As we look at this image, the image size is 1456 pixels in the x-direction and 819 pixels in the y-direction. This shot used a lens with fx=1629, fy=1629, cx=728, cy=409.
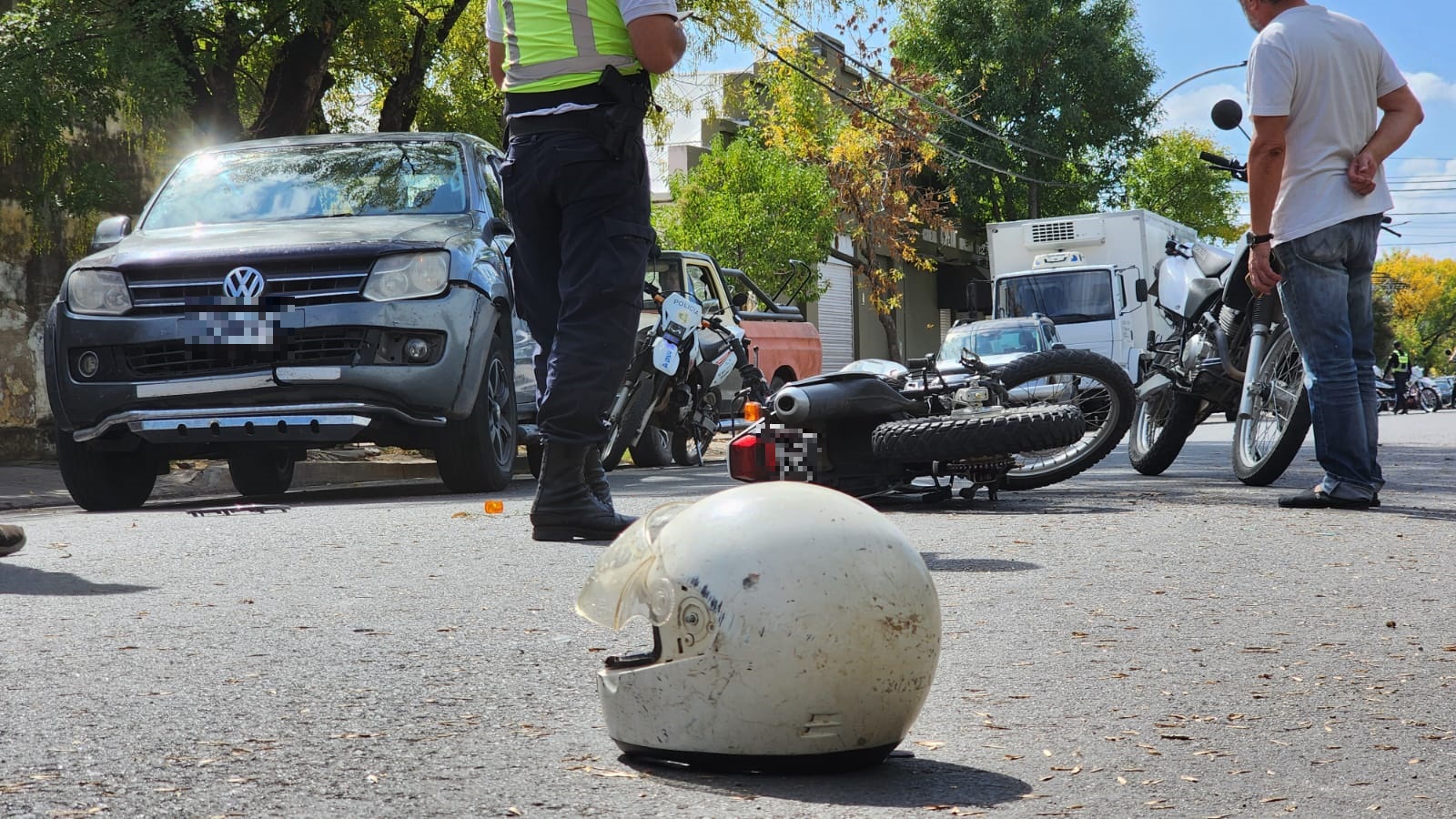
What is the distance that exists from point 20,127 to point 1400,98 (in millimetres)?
10124

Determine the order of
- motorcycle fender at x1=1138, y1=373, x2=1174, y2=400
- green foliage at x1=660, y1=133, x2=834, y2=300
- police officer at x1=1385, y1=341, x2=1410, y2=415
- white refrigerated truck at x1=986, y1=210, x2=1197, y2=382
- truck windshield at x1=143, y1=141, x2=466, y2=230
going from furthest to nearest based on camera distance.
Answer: police officer at x1=1385, y1=341, x2=1410, y2=415, green foliage at x1=660, y1=133, x2=834, y2=300, white refrigerated truck at x1=986, y1=210, x2=1197, y2=382, motorcycle fender at x1=1138, y1=373, x2=1174, y2=400, truck windshield at x1=143, y1=141, x2=466, y2=230

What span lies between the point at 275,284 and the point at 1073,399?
4040mm

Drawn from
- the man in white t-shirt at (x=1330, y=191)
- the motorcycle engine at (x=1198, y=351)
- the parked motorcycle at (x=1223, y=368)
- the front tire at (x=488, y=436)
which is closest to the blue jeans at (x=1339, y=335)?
the man in white t-shirt at (x=1330, y=191)

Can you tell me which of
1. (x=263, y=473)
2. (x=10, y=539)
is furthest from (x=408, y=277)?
(x=263, y=473)

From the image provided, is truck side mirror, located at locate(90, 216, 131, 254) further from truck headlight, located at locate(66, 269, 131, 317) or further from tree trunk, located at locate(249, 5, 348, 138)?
tree trunk, located at locate(249, 5, 348, 138)

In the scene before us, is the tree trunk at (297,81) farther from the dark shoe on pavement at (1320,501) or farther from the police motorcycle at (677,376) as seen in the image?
the dark shoe on pavement at (1320,501)

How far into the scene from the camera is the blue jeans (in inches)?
260

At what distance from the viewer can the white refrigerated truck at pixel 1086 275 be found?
25.8m

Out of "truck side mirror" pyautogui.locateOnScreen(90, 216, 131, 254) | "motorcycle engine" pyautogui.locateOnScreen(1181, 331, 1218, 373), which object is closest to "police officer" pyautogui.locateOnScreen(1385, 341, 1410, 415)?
"motorcycle engine" pyautogui.locateOnScreen(1181, 331, 1218, 373)

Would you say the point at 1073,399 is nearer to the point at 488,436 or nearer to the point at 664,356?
the point at 664,356

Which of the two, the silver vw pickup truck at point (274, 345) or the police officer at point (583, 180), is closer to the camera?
the police officer at point (583, 180)

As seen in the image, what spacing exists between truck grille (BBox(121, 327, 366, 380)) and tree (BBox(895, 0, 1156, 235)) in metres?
34.4

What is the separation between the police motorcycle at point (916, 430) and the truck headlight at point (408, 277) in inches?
71.4

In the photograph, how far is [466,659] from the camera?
357cm
